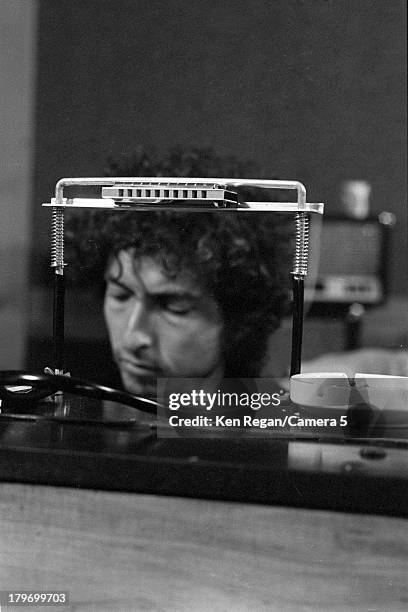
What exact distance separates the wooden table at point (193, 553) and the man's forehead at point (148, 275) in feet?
1.86

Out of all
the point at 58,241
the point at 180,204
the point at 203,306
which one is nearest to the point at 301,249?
the point at 180,204

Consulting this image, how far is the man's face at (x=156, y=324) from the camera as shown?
1108 millimetres

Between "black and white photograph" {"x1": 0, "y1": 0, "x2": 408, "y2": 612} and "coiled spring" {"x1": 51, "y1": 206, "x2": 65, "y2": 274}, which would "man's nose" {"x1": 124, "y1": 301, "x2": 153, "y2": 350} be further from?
"coiled spring" {"x1": 51, "y1": 206, "x2": 65, "y2": 274}

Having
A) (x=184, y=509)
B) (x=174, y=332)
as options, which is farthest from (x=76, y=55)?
(x=184, y=509)

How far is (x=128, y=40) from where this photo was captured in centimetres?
115

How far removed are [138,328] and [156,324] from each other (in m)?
0.03

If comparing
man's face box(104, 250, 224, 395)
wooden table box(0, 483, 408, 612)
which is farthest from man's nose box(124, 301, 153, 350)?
wooden table box(0, 483, 408, 612)

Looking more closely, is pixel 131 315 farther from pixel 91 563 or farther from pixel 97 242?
pixel 91 563

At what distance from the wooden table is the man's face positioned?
565mm

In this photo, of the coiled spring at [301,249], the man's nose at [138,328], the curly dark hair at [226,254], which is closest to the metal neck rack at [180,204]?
the coiled spring at [301,249]

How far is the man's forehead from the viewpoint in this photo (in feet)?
3.60

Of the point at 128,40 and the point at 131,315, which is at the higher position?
the point at 128,40

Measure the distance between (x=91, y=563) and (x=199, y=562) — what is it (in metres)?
0.08

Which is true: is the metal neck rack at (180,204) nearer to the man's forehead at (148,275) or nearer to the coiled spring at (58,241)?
the coiled spring at (58,241)
